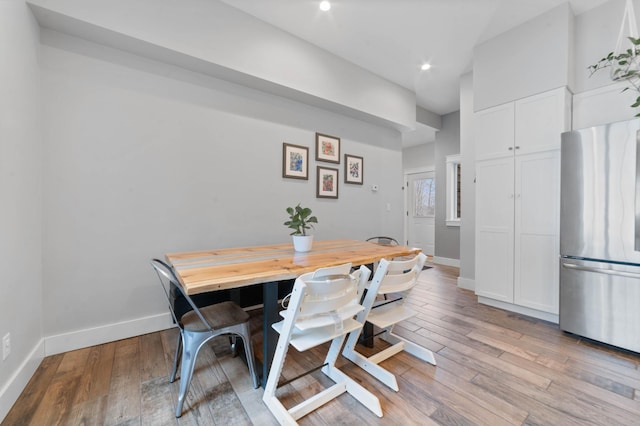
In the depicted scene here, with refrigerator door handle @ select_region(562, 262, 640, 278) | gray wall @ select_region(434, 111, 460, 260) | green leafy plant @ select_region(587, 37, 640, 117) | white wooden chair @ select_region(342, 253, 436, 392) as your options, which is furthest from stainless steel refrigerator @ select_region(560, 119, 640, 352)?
gray wall @ select_region(434, 111, 460, 260)

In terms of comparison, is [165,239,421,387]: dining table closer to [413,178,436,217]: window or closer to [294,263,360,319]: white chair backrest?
[294,263,360,319]: white chair backrest

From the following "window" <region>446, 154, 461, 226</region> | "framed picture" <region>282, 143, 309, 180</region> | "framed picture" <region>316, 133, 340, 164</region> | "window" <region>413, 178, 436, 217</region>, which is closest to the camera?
"framed picture" <region>282, 143, 309, 180</region>

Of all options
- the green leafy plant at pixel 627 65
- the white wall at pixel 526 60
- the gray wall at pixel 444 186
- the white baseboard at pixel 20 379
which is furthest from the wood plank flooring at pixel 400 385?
the gray wall at pixel 444 186

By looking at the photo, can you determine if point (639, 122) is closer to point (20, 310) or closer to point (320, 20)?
point (320, 20)

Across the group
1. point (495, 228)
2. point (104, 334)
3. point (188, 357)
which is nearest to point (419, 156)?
point (495, 228)

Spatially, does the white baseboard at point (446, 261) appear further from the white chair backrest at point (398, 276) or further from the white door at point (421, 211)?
the white chair backrest at point (398, 276)

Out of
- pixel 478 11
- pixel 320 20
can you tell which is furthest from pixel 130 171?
pixel 478 11

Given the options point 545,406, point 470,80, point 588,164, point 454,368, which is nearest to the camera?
point 545,406

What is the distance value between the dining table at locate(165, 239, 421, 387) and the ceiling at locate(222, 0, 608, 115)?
226 cm

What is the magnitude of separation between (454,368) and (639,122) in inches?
87.9

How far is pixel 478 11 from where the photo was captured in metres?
2.56

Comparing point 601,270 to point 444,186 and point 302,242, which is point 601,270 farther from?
point 444,186

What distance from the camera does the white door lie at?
6.29 meters

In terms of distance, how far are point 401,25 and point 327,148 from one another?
1496 mm
